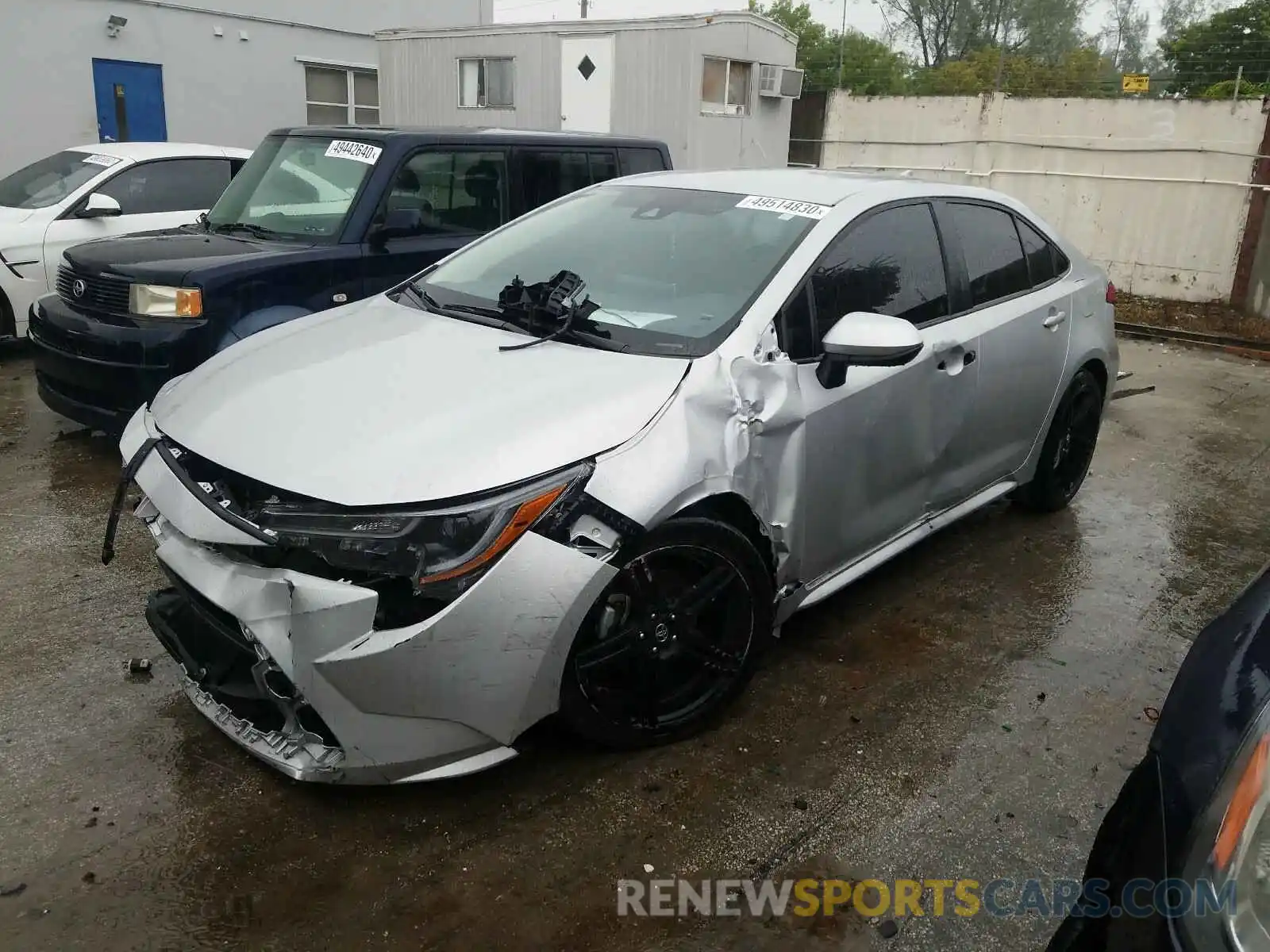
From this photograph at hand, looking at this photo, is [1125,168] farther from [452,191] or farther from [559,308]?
[559,308]

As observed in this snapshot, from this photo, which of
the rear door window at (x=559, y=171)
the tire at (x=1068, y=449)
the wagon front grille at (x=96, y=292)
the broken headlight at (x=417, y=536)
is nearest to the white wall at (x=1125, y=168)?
the tire at (x=1068, y=449)

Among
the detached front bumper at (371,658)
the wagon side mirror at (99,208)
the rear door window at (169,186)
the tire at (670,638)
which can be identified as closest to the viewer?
A: the detached front bumper at (371,658)

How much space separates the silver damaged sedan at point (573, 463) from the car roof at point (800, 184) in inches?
0.7

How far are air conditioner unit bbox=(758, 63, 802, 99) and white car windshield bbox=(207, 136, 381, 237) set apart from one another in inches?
343

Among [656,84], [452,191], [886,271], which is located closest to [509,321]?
[886,271]

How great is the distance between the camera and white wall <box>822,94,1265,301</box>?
1163 cm

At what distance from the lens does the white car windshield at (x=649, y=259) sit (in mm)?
3322

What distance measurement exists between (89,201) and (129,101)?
23.1ft

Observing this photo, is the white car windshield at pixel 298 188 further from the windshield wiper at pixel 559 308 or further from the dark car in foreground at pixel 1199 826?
the dark car in foreground at pixel 1199 826

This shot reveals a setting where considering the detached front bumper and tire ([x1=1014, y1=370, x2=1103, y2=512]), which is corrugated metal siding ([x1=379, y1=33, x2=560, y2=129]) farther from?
the detached front bumper

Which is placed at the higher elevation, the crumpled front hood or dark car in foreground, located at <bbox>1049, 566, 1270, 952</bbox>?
the crumpled front hood

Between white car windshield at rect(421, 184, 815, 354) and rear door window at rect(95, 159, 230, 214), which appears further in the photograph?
rear door window at rect(95, 159, 230, 214)

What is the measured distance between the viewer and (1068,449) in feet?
17.1

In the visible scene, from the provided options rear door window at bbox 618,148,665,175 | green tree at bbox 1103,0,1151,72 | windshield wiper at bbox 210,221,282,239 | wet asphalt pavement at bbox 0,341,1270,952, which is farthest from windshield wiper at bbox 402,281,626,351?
green tree at bbox 1103,0,1151,72
